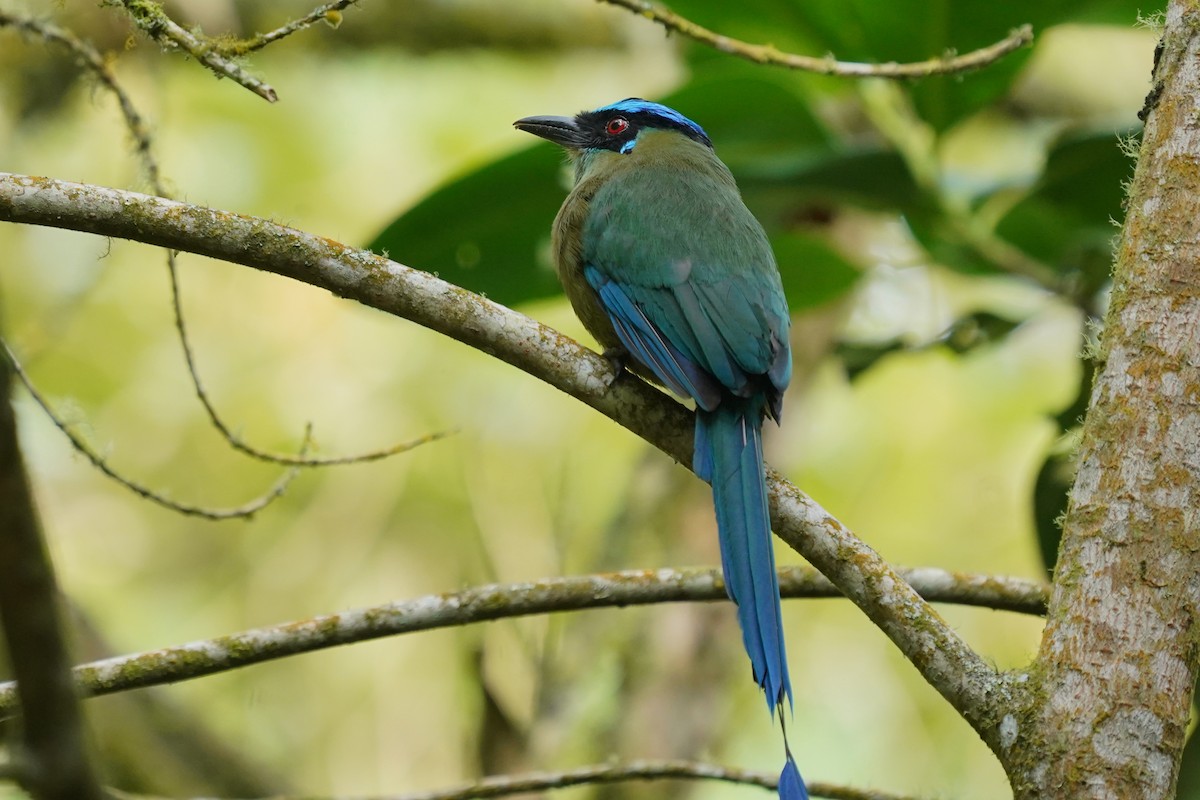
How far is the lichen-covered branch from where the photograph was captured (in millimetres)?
1105

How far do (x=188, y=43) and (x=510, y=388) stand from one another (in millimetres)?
4393

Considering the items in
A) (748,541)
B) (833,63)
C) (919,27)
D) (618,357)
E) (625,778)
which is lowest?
(625,778)

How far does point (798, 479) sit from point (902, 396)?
1.37m

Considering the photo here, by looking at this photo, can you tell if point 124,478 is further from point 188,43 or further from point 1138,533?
point 1138,533

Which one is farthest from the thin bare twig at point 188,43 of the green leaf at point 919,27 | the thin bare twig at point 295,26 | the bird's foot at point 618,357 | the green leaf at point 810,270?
the green leaf at point 810,270

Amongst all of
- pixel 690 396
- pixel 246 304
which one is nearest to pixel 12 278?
pixel 246 304

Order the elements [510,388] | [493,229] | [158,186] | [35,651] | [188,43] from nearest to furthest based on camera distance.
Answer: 1. [35,651]
2. [188,43]
3. [158,186]
4. [493,229]
5. [510,388]

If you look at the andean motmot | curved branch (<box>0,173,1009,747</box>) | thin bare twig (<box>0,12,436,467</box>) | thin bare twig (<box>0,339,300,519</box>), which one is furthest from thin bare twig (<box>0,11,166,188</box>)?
the andean motmot

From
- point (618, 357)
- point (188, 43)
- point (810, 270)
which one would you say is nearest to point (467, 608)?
point (618, 357)

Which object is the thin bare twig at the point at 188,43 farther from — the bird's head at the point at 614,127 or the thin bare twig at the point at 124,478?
the bird's head at the point at 614,127

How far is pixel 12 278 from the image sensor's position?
6184 mm

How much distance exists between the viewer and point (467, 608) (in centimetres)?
216

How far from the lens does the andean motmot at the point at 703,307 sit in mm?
2148

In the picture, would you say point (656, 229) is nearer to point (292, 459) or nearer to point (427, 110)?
point (292, 459)
